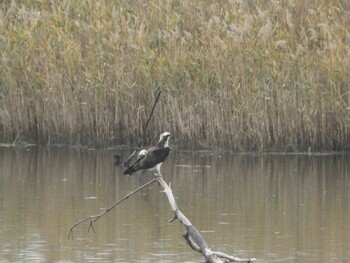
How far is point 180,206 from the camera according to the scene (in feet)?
40.0

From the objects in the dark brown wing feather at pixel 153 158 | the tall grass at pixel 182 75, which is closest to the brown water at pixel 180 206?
the tall grass at pixel 182 75

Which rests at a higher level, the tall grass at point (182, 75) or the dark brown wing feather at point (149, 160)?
the tall grass at point (182, 75)

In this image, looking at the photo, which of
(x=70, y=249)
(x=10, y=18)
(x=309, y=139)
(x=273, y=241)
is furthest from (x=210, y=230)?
(x=10, y=18)

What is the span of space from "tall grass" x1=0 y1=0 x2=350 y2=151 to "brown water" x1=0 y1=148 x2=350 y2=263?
1.16ft

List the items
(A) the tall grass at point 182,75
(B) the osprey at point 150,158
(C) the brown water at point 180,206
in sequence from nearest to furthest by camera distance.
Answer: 1. (B) the osprey at point 150,158
2. (C) the brown water at point 180,206
3. (A) the tall grass at point 182,75

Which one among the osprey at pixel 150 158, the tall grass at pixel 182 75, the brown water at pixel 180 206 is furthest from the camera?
the tall grass at pixel 182 75

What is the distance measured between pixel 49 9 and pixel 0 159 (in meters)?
3.77

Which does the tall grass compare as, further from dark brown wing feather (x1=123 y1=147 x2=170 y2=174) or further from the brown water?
dark brown wing feather (x1=123 y1=147 x2=170 y2=174)

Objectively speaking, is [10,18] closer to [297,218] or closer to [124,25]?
[124,25]

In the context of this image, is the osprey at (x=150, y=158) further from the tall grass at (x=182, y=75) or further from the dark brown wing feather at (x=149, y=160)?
the tall grass at (x=182, y=75)

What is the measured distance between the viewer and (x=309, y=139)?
51.8ft

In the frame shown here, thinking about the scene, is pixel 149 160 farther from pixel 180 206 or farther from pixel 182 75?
pixel 182 75

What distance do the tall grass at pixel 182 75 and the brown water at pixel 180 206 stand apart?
353 millimetres

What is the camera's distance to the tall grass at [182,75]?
624 inches
